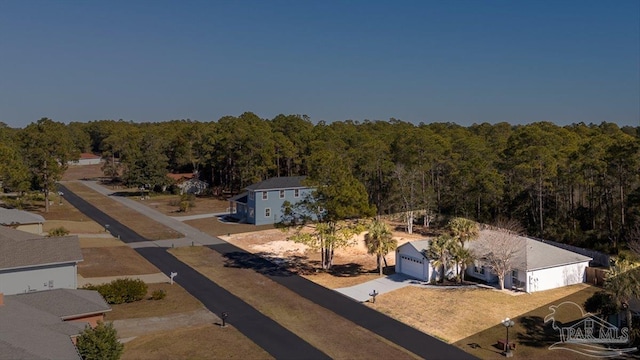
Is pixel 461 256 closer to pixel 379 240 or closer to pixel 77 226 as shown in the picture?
pixel 379 240

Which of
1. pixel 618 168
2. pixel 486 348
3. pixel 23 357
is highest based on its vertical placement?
pixel 618 168

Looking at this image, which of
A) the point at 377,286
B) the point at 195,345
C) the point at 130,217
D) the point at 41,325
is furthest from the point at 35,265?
the point at 130,217

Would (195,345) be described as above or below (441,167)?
below

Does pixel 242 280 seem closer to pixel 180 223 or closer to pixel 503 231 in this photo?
pixel 503 231

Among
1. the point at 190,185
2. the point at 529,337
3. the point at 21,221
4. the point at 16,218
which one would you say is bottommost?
the point at 529,337

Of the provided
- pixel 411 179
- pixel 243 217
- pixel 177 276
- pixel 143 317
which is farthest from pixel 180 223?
pixel 143 317
